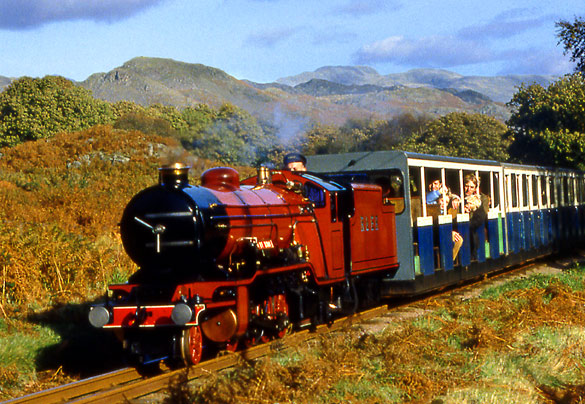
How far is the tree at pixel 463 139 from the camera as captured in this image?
155 feet

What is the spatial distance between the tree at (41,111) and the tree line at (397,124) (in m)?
0.07

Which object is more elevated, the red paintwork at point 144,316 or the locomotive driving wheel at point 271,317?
the red paintwork at point 144,316

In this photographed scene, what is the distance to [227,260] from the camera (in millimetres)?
8961

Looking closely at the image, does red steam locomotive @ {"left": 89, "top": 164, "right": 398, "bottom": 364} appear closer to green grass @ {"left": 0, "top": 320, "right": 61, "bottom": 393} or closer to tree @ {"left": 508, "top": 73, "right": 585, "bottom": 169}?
green grass @ {"left": 0, "top": 320, "right": 61, "bottom": 393}

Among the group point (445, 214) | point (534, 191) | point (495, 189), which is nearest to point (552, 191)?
point (534, 191)

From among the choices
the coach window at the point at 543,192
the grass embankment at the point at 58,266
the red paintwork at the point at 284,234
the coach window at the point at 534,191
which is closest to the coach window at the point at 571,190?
the coach window at the point at 543,192

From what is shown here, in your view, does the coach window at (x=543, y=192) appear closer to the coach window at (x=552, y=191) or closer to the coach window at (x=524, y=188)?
the coach window at (x=552, y=191)

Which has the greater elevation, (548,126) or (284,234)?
(548,126)

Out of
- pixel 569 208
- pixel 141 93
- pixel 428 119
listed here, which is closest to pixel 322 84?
pixel 141 93

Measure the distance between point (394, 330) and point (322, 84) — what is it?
119954mm

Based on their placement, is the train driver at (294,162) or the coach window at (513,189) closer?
the train driver at (294,162)

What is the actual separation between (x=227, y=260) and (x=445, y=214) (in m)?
6.43

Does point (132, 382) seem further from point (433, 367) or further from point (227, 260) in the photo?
point (433, 367)

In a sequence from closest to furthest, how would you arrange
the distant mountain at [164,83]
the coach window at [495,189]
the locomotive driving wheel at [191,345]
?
the locomotive driving wheel at [191,345] < the coach window at [495,189] < the distant mountain at [164,83]
